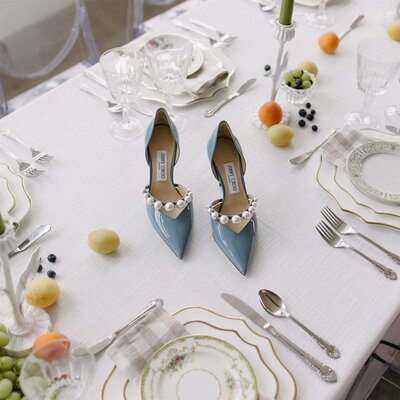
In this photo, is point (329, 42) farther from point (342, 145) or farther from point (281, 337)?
point (281, 337)

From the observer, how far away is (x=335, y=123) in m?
1.27

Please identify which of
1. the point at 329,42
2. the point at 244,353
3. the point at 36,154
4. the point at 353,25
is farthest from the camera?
the point at 353,25

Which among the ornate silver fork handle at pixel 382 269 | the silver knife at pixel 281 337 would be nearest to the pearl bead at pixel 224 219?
the silver knife at pixel 281 337

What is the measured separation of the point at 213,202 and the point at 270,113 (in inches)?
12.8

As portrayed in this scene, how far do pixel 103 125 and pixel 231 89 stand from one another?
0.35m

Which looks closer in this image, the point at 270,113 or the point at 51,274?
the point at 51,274

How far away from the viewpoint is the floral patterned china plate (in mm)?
765

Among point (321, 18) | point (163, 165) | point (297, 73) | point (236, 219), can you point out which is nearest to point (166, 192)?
point (163, 165)

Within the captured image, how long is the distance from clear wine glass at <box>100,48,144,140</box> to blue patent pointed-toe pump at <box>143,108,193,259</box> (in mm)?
141

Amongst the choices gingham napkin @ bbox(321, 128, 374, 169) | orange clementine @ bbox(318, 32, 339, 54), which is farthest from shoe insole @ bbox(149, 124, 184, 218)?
orange clementine @ bbox(318, 32, 339, 54)

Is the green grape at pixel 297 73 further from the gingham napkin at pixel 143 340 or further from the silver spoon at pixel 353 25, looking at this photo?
the gingham napkin at pixel 143 340

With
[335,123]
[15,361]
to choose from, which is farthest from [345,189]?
[15,361]

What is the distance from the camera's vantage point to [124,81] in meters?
1.14

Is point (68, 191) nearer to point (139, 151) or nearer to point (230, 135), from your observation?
point (139, 151)
